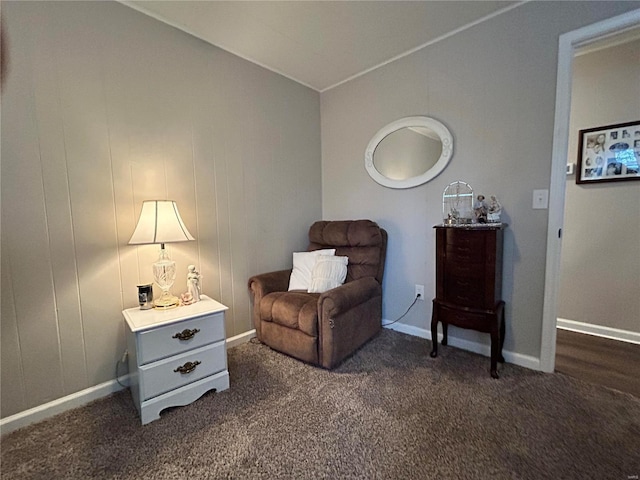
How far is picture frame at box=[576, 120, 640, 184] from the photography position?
7.29 ft

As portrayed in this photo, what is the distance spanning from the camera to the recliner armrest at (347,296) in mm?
1853

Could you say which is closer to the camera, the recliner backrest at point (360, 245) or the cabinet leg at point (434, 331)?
the cabinet leg at point (434, 331)

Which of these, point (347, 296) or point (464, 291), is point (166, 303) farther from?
point (464, 291)

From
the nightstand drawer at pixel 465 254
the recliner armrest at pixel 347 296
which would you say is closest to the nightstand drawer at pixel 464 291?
the nightstand drawer at pixel 465 254

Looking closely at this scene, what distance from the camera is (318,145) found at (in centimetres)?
302

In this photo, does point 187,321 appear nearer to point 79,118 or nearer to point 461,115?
point 79,118

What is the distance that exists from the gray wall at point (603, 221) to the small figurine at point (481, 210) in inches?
49.6

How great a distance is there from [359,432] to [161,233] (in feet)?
4.87

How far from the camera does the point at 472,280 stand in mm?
1831

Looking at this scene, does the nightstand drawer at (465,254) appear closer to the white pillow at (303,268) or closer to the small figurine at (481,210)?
the small figurine at (481,210)

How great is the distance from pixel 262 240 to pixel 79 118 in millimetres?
1447

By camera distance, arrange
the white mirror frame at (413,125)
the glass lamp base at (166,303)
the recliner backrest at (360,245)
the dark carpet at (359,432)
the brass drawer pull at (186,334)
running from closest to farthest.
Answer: the dark carpet at (359,432)
the brass drawer pull at (186,334)
the glass lamp base at (166,303)
the white mirror frame at (413,125)
the recliner backrest at (360,245)

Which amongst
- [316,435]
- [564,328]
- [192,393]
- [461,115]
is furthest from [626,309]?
[192,393]

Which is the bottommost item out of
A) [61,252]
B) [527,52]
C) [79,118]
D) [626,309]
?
[626,309]
